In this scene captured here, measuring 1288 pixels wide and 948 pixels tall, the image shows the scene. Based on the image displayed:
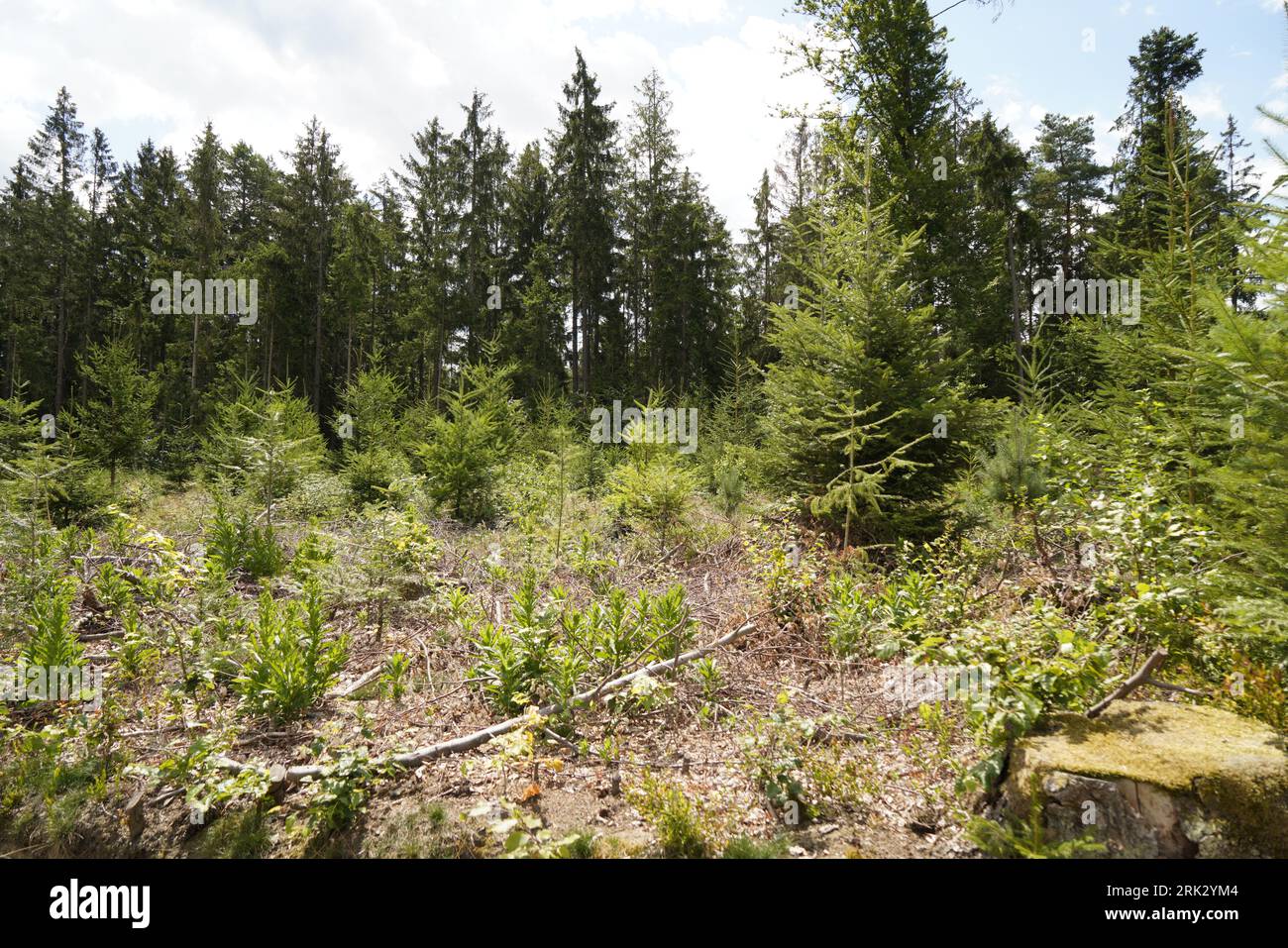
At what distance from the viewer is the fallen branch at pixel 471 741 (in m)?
3.67

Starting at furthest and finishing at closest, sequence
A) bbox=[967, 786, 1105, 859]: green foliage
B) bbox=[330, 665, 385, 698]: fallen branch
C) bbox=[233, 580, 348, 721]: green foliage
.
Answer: bbox=[330, 665, 385, 698]: fallen branch → bbox=[233, 580, 348, 721]: green foliage → bbox=[967, 786, 1105, 859]: green foliage

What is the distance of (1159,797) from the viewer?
2570 mm

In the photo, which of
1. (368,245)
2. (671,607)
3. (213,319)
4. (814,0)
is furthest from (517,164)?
(671,607)

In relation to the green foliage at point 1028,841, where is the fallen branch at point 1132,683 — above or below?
above

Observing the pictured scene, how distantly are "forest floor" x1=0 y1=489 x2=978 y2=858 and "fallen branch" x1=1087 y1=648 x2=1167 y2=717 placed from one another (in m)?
0.85

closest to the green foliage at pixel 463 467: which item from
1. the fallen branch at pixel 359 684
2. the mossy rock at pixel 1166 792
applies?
the fallen branch at pixel 359 684

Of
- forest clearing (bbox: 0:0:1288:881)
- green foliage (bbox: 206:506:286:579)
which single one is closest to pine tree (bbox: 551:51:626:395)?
forest clearing (bbox: 0:0:1288:881)

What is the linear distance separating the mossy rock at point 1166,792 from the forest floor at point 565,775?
1.92ft

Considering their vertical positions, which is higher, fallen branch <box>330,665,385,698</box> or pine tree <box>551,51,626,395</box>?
pine tree <box>551,51,626,395</box>

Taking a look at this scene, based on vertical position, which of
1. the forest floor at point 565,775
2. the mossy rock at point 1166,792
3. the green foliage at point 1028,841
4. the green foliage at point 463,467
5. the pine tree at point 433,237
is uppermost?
the pine tree at point 433,237

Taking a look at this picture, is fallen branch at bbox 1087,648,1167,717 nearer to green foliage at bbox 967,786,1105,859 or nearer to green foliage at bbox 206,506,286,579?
green foliage at bbox 967,786,1105,859

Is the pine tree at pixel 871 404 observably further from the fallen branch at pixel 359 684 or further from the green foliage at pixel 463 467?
the green foliage at pixel 463 467

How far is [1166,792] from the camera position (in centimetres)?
257

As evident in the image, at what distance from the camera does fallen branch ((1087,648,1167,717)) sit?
323 cm
